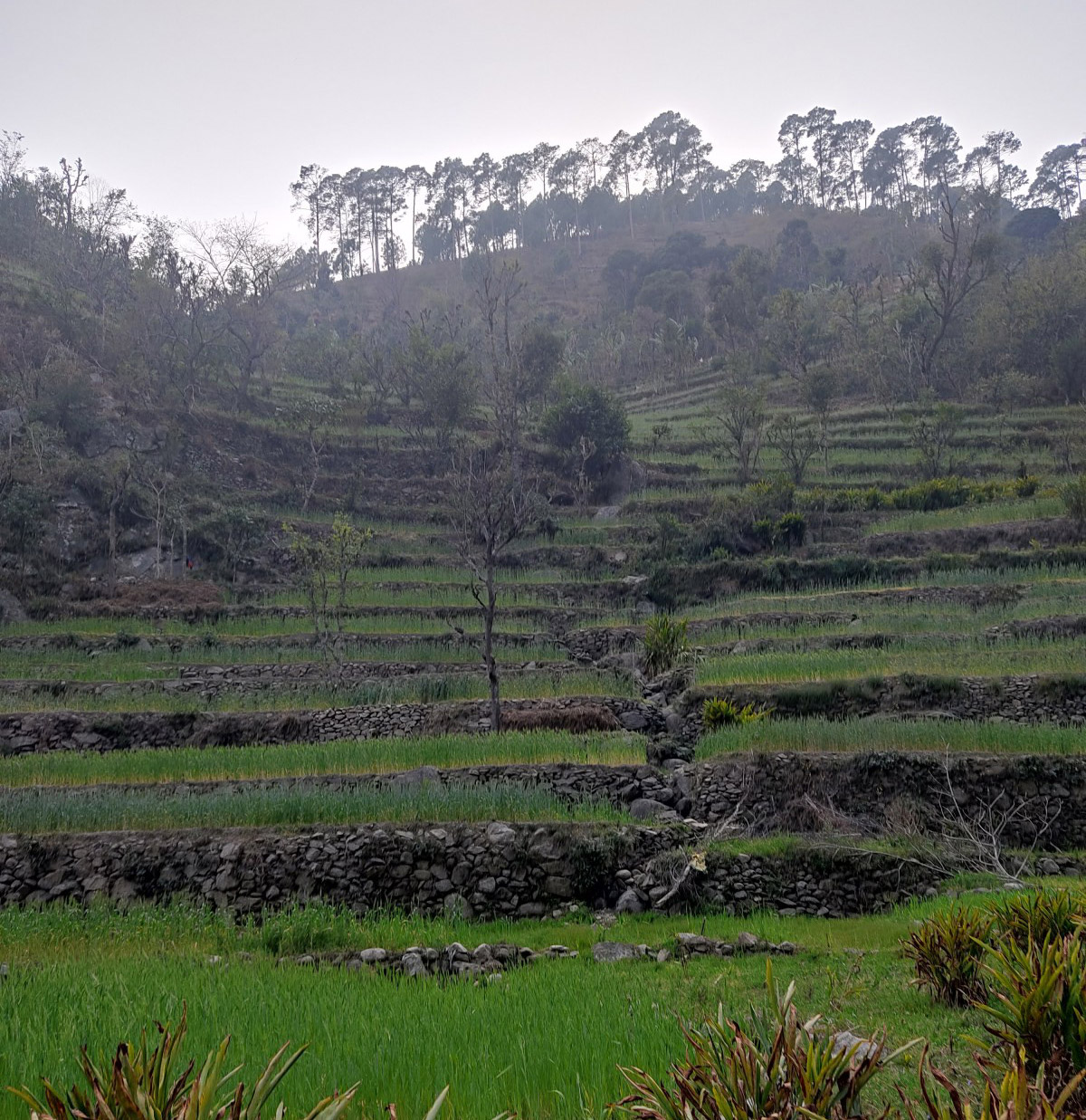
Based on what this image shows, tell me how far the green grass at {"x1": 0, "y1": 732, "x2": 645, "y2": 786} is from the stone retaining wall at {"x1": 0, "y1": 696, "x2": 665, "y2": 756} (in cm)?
212

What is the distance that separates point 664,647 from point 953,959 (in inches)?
539

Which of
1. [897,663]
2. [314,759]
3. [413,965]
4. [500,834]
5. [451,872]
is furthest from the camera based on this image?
[897,663]

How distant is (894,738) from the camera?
43.5ft

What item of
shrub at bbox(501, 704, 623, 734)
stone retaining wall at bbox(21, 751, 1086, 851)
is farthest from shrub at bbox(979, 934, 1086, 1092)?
shrub at bbox(501, 704, 623, 734)

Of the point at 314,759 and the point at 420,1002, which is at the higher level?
the point at 420,1002

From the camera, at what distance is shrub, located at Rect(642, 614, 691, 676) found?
1950cm

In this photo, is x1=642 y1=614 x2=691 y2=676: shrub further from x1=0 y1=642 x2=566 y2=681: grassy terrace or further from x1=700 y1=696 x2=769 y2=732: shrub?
x1=700 y1=696 x2=769 y2=732: shrub

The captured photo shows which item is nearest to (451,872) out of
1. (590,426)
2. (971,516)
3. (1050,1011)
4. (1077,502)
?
(1050,1011)

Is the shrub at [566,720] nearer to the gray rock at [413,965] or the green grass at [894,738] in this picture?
the green grass at [894,738]

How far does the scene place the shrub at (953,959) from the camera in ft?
19.3

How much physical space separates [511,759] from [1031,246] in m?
73.0

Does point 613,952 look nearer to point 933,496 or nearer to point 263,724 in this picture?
point 263,724

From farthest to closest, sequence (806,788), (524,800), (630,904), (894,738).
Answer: (894,738) < (806,788) < (524,800) < (630,904)

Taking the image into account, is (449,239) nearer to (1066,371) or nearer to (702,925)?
(1066,371)
